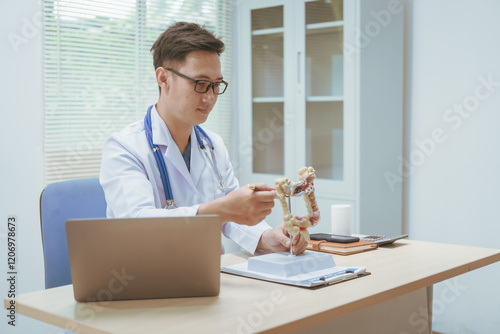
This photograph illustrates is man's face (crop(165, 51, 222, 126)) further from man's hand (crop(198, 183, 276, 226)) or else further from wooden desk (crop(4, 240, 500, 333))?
wooden desk (crop(4, 240, 500, 333))

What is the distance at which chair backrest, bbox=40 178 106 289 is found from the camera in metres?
1.87

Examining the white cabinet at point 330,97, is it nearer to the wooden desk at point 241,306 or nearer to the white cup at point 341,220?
the white cup at point 341,220

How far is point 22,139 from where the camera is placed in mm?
2830

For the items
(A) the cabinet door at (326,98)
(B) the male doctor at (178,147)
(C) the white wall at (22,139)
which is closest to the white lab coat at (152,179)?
(B) the male doctor at (178,147)

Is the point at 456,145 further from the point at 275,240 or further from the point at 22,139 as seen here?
the point at 22,139

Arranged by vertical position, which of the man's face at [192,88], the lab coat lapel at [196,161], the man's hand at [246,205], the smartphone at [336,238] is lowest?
the smartphone at [336,238]

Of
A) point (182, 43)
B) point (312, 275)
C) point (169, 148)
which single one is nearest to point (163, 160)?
point (169, 148)

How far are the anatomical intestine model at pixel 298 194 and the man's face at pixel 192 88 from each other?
52cm

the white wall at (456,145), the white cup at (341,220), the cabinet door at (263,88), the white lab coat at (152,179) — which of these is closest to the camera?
the white lab coat at (152,179)

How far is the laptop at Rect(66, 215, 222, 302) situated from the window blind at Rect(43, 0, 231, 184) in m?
1.75

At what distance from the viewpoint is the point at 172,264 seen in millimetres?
1370

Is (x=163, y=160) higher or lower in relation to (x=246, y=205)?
higher

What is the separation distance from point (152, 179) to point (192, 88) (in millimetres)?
334

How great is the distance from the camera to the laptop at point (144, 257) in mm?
1319
